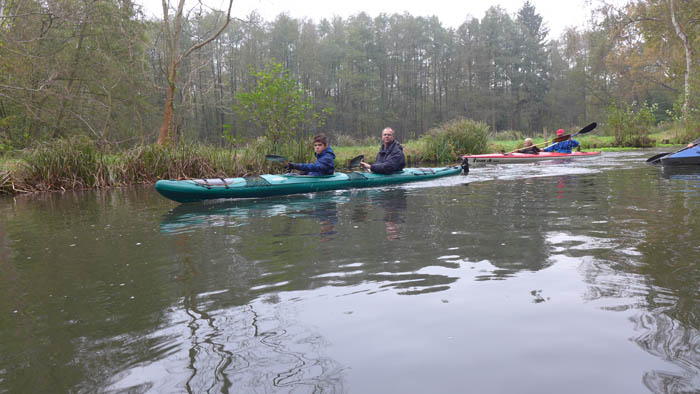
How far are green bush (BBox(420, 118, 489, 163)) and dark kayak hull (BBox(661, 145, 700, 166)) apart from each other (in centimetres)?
769

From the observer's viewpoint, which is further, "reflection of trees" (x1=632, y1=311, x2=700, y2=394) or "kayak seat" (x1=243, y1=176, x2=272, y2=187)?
"kayak seat" (x1=243, y1=176, x2=272, y2=187)

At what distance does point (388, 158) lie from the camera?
9.09m

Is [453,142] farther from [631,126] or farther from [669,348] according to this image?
[669,348]

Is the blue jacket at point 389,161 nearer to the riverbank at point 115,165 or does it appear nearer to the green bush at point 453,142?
the riverbank at point 115,165

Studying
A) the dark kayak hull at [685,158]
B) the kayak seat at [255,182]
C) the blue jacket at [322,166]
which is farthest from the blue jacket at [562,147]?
the kayak seat at [255,182]

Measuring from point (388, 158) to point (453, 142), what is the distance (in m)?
9.23

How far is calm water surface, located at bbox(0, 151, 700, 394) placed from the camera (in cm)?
188

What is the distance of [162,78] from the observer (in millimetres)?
30641

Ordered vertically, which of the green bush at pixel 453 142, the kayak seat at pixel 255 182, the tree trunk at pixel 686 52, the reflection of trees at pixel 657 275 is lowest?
the reflection of trees at pixel 657 275

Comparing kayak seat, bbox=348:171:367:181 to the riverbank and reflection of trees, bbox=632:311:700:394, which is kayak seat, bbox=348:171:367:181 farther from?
reflection of trees, bbox=632:311:700:394

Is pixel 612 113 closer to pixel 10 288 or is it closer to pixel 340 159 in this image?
pixel 340 159

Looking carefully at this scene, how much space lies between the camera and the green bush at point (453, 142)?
17.4 meters

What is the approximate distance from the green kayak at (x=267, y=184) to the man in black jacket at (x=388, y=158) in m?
0.14

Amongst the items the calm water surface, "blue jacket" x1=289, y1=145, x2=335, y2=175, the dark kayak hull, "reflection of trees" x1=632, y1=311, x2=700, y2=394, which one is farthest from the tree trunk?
"reflection of trees" x1=632, y1=311, x2=700, y2=394
